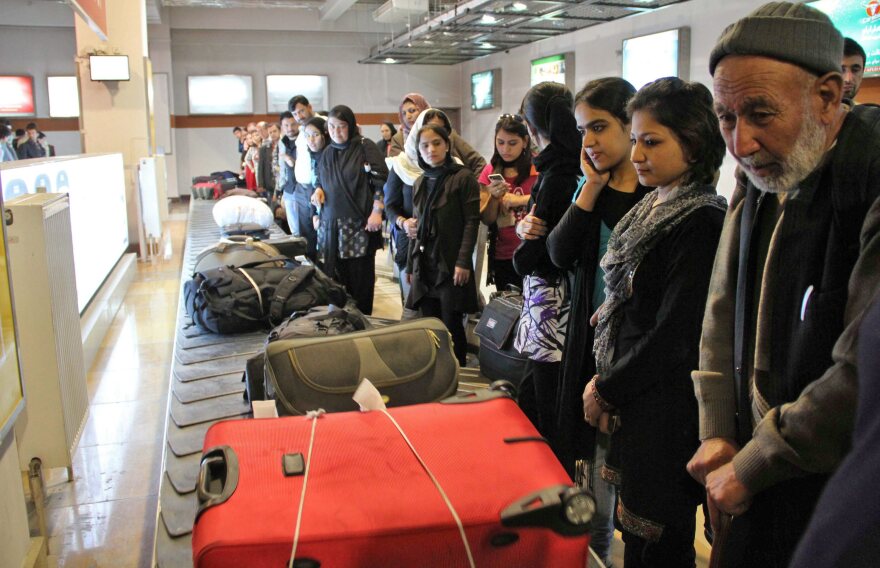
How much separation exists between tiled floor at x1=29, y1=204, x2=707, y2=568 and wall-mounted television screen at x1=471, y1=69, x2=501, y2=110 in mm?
13174

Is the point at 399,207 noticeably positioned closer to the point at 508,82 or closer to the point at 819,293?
the point at 819,293

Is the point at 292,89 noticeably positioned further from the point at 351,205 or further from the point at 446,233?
the point at 446,233

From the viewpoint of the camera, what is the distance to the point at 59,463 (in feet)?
8.73

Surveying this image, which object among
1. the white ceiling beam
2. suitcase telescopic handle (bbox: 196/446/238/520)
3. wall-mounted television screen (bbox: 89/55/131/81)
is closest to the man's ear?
suitcase telescopic handle (bbox: 196/446/238/520)

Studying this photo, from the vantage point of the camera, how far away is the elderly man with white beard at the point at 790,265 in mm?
978

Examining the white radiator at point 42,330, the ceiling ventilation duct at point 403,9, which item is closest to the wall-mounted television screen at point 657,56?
the ceiling ventilation duct at point 403,9

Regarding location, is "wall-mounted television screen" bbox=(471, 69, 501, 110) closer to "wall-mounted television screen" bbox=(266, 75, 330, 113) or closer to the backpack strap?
"wall-mounted television screen" bbox=(266, 75, 330, 113)

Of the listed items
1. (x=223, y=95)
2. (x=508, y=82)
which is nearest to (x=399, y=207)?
(x=508, y=82)

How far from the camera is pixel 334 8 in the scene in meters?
16.5

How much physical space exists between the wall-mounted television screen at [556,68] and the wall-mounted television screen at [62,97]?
11398 millimetres

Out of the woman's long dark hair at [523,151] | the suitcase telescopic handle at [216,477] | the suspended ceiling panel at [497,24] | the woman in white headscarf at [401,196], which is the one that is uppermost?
the suspended ceiling panel at [497,24]

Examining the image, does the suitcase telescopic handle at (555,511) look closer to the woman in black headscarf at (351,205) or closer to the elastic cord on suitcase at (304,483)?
the elastic cord on suitcase at (304,483)

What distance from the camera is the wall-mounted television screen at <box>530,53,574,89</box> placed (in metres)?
14.2

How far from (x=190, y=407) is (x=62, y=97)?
18.3m
